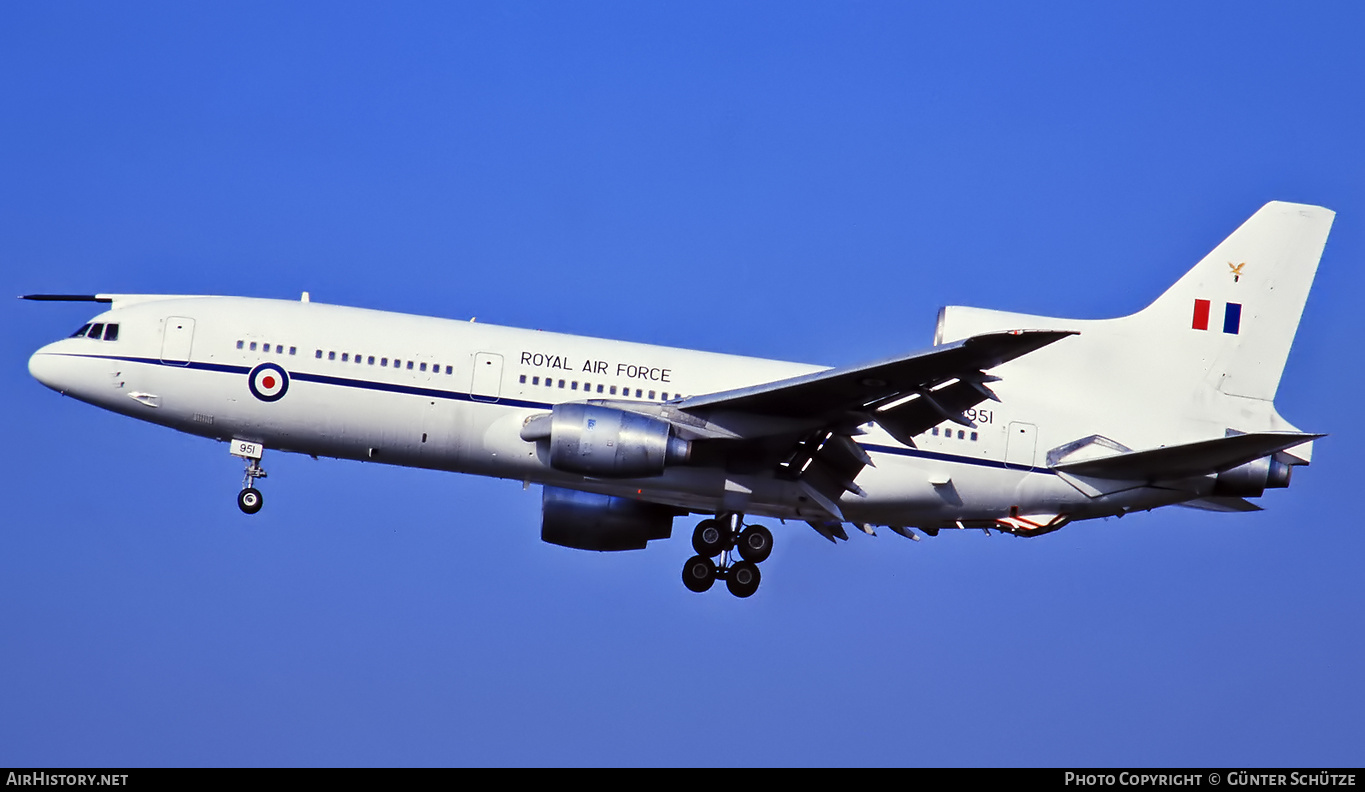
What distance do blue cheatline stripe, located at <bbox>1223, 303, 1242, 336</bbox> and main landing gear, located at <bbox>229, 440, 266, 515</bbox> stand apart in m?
21.1

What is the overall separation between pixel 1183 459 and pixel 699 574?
1032 cm

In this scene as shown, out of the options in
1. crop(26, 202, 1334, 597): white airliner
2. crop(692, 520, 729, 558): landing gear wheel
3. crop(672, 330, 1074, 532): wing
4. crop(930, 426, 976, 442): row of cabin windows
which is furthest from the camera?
crop(692, 520, 729, 558): landing gear wheel

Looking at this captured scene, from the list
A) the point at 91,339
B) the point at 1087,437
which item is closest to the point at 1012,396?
the point at 1087,437

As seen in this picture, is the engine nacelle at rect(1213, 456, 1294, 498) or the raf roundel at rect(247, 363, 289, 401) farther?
the engine nacelle at rect(1213, 456, 1294, 498)

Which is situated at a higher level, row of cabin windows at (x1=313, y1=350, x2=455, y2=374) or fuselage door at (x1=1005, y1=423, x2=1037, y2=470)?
row of cabin windows at (x1=313, y1=350, x2=455, y2=374)

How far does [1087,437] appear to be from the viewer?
34.4 m

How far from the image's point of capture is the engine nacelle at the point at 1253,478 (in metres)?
33.6

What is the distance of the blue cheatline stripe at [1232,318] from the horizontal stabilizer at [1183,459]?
3.68m

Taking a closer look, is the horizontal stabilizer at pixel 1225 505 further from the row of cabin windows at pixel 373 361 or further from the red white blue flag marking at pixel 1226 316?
the row of cabin windows at pixel 373 361

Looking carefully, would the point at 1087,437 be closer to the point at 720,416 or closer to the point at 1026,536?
the point at 1026,536

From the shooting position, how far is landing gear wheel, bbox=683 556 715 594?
35438mm

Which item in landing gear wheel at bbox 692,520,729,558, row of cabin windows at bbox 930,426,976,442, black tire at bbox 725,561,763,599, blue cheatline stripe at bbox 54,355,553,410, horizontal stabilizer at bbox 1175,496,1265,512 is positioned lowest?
black tire at bbox 725,561,763,599

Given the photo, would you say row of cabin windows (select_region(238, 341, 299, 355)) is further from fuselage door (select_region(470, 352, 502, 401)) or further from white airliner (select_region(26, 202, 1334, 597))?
fuselage door (select_region(470, 352, 502, 401))

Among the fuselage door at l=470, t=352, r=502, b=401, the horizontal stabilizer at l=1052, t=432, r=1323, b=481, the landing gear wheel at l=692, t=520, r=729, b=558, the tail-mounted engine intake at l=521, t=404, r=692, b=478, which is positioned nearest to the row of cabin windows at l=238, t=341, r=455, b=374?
the fuselage door at l=470, t=352, r=502, b=401
